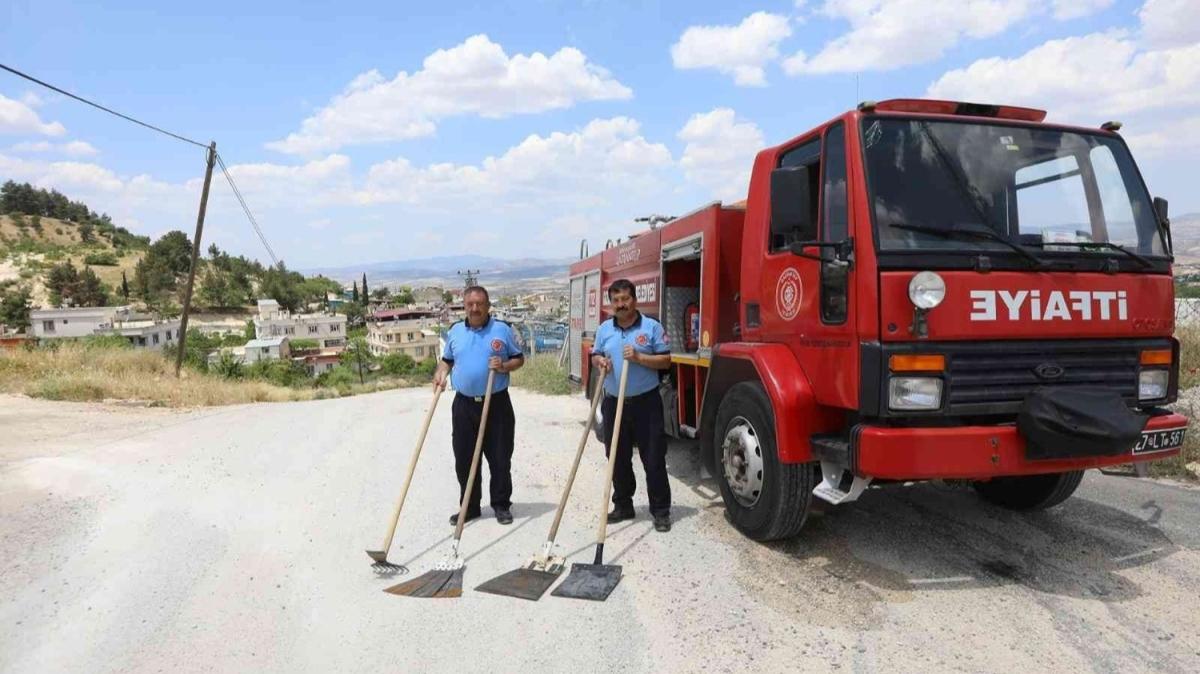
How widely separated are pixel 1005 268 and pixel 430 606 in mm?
3423

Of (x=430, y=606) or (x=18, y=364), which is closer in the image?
(x=430, y=606)

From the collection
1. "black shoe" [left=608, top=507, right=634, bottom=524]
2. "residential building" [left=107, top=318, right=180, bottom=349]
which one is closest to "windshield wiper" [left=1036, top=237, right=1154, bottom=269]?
"black shoe" [left=608, top=507, right=634, bottom=524]

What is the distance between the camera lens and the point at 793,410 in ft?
13.1

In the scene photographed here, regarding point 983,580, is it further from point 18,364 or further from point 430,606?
point 18,364

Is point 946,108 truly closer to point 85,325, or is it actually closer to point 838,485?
point 838,485

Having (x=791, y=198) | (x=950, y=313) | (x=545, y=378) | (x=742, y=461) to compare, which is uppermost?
(x=791, y=198)

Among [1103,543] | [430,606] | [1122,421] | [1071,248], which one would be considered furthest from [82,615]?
[1103,543]

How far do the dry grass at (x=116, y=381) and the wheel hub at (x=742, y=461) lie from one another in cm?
1132

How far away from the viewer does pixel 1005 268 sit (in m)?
3.61

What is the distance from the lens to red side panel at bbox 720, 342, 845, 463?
3.97m

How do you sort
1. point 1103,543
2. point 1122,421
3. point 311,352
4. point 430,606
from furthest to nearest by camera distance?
1. point 311,352
2. point 1103,543
3. point 430,606
4. point 1122,421

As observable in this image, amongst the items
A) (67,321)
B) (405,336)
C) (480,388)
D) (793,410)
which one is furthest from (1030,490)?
(405,336)

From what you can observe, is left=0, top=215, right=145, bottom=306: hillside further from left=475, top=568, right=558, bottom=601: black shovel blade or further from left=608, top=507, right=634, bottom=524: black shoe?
left=475, top=568, right=558, bottom=601: black shovel blade

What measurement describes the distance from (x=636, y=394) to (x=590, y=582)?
142cm
